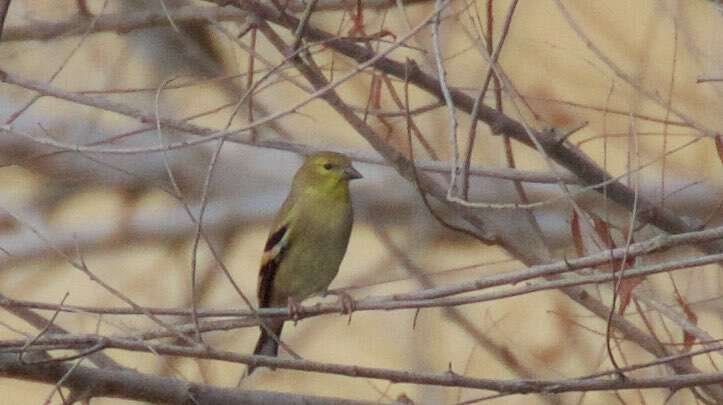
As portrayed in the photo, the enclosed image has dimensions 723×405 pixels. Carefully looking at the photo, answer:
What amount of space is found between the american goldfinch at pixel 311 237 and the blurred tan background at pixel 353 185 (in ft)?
0.80

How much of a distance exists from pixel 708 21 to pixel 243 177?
2204 mm

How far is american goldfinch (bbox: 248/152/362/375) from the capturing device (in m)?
5.89

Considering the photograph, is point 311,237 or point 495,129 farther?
point 311,237

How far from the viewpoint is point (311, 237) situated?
19.4ft

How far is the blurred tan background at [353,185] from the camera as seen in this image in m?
6.34

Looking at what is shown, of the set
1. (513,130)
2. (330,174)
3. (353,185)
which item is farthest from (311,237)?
(513,130)

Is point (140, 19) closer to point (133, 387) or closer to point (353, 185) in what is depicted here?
point (353, 185)

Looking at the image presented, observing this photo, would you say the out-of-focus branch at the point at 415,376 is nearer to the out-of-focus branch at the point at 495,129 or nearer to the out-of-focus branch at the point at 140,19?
the out-of-focus branch at the point at 495,129

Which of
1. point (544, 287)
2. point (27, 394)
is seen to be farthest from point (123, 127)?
point (544, 287)

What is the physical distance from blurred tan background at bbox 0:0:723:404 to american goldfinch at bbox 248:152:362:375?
9.5 inches

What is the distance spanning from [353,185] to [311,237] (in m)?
0.99

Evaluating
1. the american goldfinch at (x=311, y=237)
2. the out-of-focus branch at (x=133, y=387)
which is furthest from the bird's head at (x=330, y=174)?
the out-of-focus branch at (x=133, y=387)

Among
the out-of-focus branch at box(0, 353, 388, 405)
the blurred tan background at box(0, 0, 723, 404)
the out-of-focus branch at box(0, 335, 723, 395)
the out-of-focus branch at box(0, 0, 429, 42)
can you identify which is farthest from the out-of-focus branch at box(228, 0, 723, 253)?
the blurred tan background at box(0, 0, 723, 404)

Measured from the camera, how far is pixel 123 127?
23.7 feet
